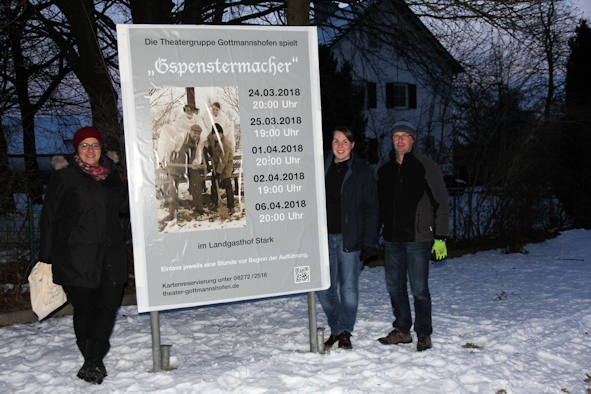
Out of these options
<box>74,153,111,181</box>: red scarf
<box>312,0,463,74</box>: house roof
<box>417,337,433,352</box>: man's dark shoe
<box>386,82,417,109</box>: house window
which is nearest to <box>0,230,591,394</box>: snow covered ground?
<box>417,337,433,352</box>: man's dark shoe

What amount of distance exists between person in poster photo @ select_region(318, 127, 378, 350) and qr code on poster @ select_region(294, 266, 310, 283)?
0.32m

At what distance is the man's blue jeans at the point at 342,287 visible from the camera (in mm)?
3926

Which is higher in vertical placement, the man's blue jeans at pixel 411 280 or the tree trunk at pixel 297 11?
the tree trunk at pixel 297 11

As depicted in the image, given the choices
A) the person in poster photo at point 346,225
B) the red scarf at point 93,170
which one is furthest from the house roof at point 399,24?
the red scarf at point 93,170

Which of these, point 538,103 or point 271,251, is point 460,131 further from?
point 271,251

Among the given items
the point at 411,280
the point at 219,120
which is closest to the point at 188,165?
the point at 219,120

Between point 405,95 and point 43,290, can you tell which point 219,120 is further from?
point 405,95

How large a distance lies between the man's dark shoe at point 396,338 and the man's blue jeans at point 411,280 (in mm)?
42

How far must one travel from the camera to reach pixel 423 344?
3900mm

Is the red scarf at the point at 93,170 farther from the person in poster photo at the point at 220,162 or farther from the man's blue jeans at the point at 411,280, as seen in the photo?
the man's blue jeans at the point at 411,280

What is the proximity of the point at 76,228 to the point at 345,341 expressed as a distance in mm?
2282

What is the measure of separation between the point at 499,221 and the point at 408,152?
6258 millimetres

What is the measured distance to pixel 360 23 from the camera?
30.4 ft

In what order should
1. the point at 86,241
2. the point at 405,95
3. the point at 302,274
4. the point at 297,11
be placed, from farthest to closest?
the point at 405,95
the point at 297,11
the point at 302,274
the point at 86,241
